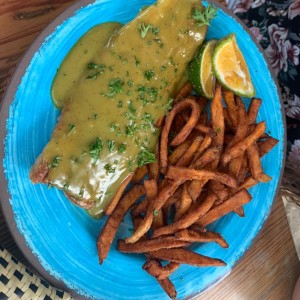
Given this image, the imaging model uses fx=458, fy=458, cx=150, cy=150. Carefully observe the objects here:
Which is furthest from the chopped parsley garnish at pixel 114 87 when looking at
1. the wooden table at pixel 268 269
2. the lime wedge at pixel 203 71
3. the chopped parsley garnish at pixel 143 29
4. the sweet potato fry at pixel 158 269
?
the wooden table at pixel 268 269

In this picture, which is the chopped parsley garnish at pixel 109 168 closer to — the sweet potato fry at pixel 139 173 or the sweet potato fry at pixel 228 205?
the sweet potato fry at pixel 139 173

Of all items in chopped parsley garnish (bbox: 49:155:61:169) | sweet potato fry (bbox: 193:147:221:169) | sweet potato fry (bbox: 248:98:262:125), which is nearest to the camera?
chopped parsley garnish (bbox: 49:155:61:169)

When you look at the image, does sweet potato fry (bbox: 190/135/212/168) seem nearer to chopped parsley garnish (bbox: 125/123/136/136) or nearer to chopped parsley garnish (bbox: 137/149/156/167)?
chopped parsley garnish (bbox: 137/149/156/167)

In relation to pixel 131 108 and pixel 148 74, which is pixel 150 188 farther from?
pixel 148 74

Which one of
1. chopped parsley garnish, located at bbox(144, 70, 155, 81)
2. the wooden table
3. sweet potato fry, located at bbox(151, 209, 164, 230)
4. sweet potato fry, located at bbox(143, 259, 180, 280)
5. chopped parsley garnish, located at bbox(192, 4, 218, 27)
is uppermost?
chopped parsley garnish, located at bbox(192, 4, 218, 27)

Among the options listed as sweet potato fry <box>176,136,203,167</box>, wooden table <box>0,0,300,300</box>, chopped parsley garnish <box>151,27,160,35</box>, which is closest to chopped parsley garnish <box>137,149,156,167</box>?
sweet potato fry <box>176,136,203,167</box>

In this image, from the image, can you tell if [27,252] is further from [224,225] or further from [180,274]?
[224,225]
